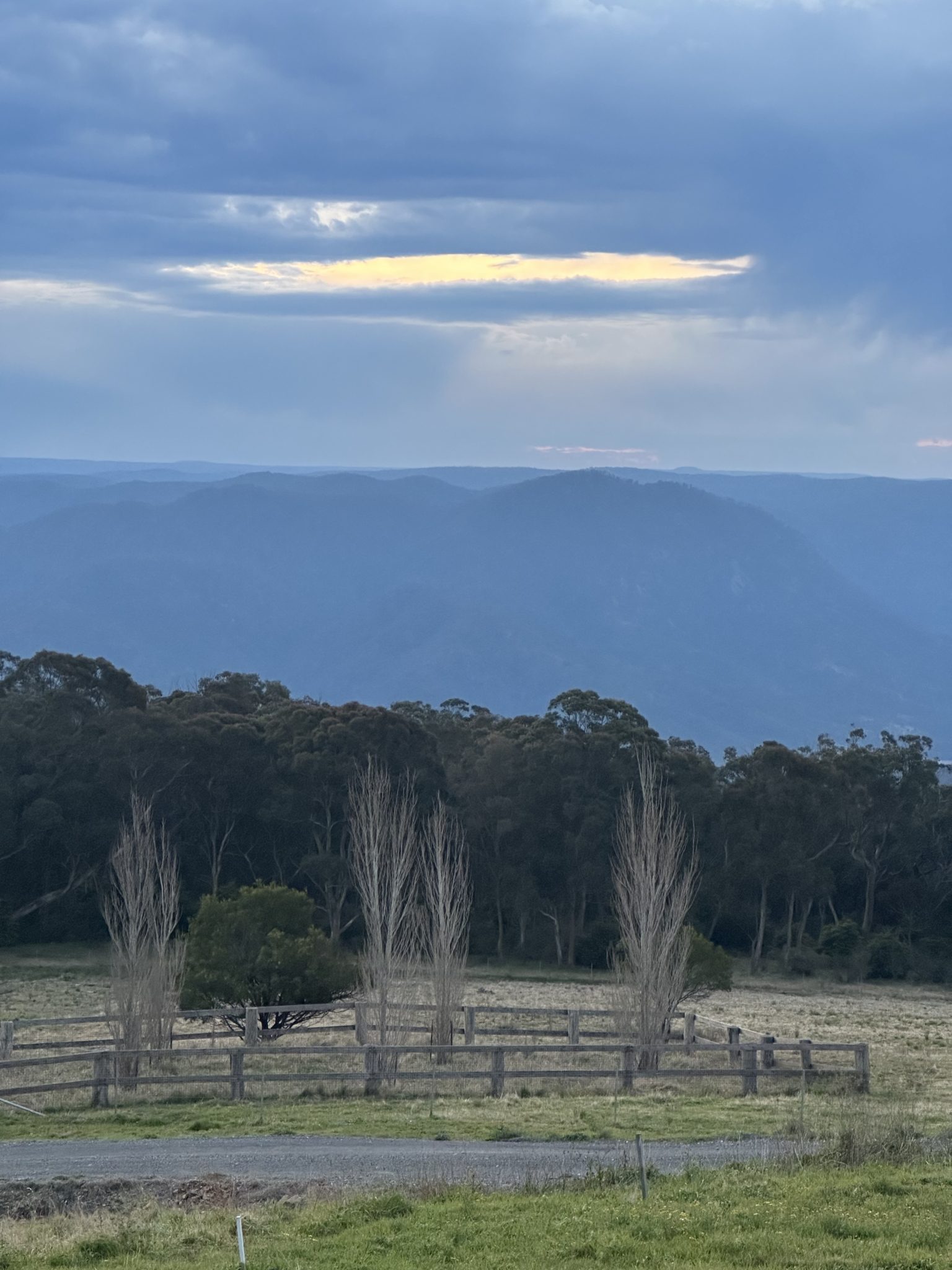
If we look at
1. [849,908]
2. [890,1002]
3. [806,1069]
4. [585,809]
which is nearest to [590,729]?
[585,809]

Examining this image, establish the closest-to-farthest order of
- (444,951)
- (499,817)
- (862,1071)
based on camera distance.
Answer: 1. (862,1071)
2. (444,951)
3. (499,817)

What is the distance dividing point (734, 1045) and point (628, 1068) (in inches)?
82.6

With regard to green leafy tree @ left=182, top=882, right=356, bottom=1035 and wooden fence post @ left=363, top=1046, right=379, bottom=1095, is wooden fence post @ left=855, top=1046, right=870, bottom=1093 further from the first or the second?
green leafy tree @ left=182, top=882, right=356, bottom=1035

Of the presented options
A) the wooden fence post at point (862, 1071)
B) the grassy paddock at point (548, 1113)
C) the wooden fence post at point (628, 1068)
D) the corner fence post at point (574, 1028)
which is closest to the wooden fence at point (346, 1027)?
the corner fence post at point (574, 1028)

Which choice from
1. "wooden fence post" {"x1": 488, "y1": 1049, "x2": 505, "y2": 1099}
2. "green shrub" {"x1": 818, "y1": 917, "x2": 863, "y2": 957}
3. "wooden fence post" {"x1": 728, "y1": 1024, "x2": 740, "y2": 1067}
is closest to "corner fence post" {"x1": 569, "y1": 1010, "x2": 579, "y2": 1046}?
"wooden fence post" {"x1": 728, "y1": 1024, "x2": 740, "y2": 1067}

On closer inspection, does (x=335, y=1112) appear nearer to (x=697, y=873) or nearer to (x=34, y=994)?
(x=34, y=994)

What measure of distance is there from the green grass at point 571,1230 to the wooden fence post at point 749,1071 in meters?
7.92

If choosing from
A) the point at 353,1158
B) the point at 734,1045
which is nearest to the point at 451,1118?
the point at 353,1158

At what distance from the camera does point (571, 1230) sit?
38.9ft

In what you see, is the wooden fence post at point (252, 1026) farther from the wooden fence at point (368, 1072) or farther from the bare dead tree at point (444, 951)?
the bare dead tree at point (444, 951)

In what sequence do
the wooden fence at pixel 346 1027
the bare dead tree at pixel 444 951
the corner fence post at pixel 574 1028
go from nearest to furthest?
the wooden fence at pixel 346 1027, the corner fence post at pixel 574 1028, the bare dead tree at pixel 444 951

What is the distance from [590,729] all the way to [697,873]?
802 centimetres

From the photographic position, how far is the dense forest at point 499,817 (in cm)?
5578

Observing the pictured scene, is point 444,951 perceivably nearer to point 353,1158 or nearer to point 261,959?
point 261,959
